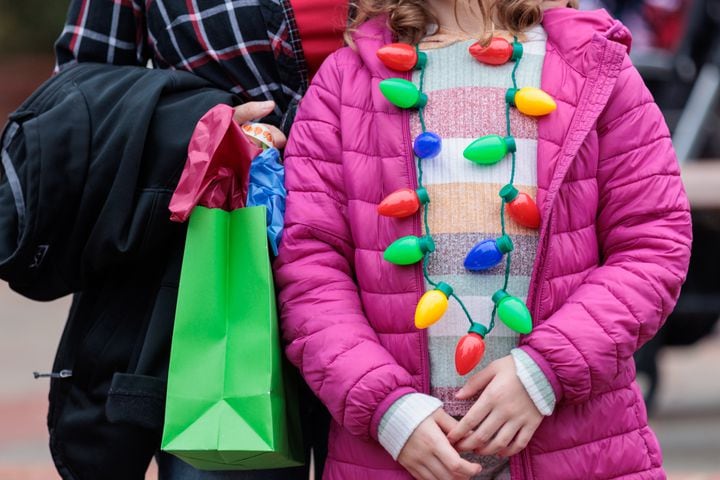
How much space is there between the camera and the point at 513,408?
220 cm

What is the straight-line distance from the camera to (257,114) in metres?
2.48

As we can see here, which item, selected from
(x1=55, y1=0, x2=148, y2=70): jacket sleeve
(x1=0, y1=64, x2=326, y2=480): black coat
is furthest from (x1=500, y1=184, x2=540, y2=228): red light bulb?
(x1=55, y1=0, x2=148, y2=70): jacket sleeve

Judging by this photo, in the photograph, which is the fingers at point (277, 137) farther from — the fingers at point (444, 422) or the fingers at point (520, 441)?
the fingers at point (520, 441)

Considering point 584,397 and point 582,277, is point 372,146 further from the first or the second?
point 584,397

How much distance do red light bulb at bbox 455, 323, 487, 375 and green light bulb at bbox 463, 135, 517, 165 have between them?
12.7 inches

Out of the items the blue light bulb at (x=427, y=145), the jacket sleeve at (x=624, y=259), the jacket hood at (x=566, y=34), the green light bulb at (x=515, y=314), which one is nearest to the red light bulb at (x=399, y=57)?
the jacket hood at (x=566, y=34)

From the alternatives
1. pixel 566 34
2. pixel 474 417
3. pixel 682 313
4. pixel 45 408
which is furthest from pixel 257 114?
pixel 45 408

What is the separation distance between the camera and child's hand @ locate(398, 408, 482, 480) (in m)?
2.18

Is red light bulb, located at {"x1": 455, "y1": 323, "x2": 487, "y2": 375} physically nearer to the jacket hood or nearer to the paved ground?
the jacket hood

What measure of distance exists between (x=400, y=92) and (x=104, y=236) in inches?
24.3

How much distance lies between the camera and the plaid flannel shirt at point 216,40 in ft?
8.45

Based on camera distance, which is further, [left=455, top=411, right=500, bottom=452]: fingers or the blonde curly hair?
the blonde curly hair

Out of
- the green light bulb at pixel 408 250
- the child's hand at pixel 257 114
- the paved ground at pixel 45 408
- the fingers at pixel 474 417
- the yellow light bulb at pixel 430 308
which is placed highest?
the child's hand at pixel 257 114

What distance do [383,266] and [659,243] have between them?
1.64ft
